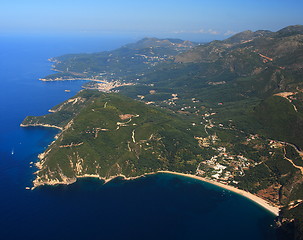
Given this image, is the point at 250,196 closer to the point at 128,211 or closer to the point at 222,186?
the point at 222,186

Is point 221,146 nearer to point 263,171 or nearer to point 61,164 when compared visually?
point 263,171

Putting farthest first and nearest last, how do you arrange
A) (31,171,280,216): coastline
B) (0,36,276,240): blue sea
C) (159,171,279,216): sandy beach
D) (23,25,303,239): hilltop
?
(23,25,303,239): hilltop → (31,171,280,216): coastline → (159,171,279,216): sandy beach → (0,36,276,240): blue sea

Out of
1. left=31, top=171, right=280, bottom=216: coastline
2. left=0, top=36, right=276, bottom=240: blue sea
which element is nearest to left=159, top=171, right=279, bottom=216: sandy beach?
left=31, top=171, right=280, bottom=216: coastline

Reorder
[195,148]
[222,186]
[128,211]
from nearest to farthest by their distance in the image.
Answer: [128,211], [222,186], [195,148]

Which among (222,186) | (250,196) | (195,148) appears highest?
(195,148)

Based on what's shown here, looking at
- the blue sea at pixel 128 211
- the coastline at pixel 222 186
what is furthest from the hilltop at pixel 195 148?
the blue sea at pixel 128 211

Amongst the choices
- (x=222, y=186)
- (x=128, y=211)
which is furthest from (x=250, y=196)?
(x=128, y=211)

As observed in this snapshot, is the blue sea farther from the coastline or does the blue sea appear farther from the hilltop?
the hilltop

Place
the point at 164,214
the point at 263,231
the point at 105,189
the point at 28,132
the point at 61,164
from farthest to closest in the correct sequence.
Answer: the point at 28,132 < the point at 61,164 < the point at 105,189 < the point at 164,214 < the point at 263,231

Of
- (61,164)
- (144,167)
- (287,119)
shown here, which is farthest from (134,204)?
(287,119)

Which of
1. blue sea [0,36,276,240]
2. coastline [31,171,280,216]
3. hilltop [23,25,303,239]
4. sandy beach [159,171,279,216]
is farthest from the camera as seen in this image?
hilltop [23,25,303,239]

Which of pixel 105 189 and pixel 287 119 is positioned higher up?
pixel 287 119
